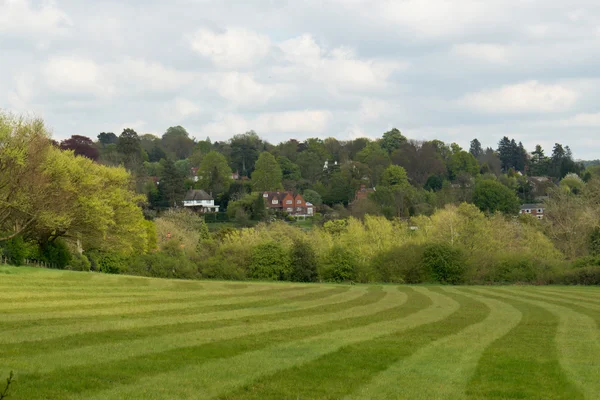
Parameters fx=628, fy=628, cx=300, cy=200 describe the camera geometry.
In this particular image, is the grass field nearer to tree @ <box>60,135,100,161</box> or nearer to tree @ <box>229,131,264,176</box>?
tree @ <box>60,135,100,161</box>

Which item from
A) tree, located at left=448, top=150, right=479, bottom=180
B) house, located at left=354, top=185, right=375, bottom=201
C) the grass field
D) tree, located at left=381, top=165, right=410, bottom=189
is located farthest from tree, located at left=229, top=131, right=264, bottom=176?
the grass field

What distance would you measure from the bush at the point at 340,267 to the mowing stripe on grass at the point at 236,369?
48.5 meters

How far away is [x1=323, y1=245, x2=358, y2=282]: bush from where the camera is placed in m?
67.9

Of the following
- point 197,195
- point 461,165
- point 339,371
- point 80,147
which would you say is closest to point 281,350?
point 339,371

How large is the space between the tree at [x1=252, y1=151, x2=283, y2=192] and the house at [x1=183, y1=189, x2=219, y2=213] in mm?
15770

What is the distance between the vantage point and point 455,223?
80.6 meters

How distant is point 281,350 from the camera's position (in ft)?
49.1

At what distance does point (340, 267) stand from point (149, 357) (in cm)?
5526

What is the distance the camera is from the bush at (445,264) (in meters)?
66.2

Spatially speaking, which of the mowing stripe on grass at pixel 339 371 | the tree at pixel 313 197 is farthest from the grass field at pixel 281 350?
the tree at pixel 313 197

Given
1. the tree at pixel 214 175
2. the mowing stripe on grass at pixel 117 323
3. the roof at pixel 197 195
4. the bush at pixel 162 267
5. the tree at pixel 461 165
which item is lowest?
the bush at pixel 162 267

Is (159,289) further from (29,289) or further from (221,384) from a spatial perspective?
(221,384)

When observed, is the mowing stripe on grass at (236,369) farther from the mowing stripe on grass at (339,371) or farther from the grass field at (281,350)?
the mowing stripe on grass at (339,371)

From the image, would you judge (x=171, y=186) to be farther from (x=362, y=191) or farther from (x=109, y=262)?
(x=109, y=262)
